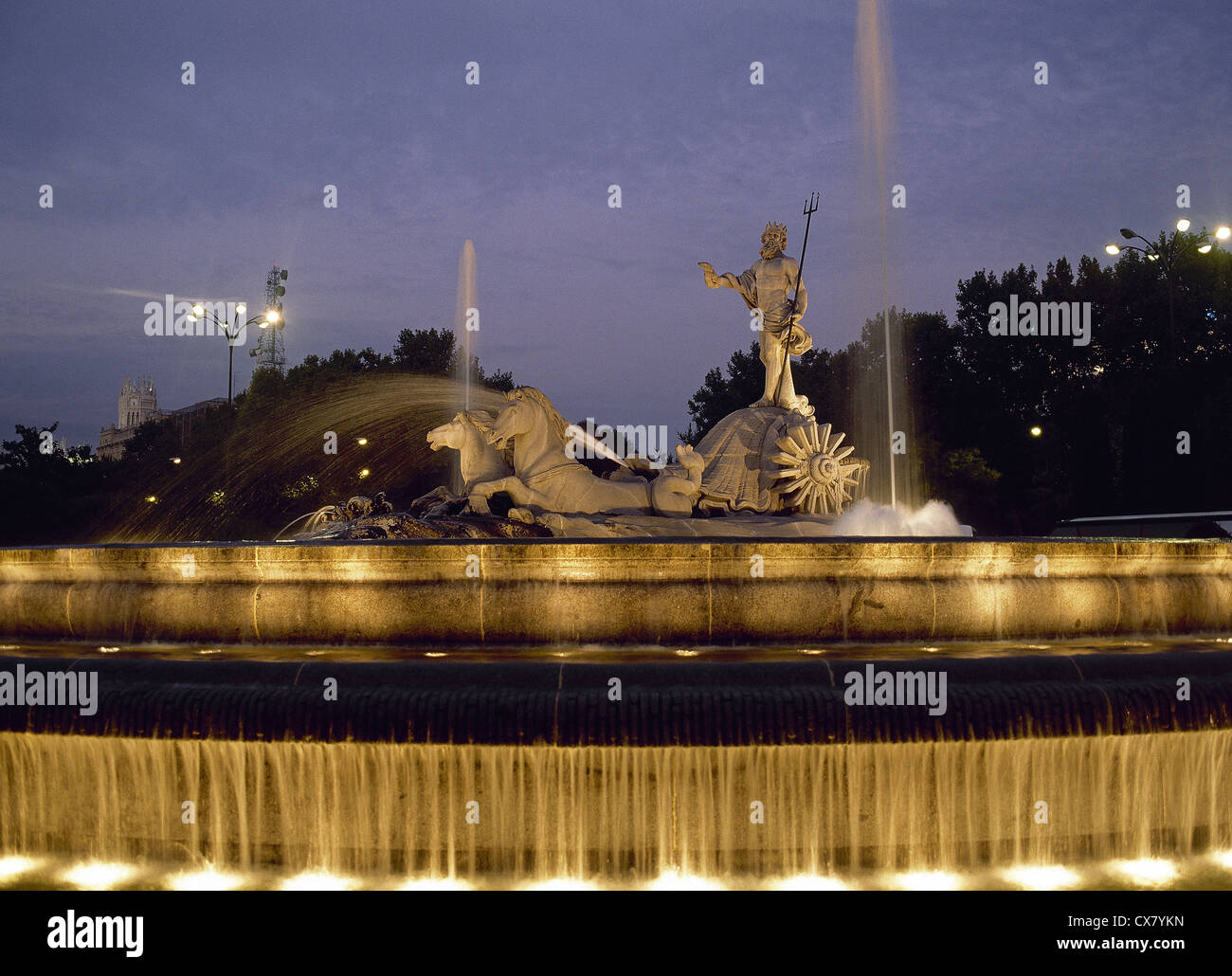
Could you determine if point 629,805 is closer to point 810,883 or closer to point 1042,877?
point 810,883

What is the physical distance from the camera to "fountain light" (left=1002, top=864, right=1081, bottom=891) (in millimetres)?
5188

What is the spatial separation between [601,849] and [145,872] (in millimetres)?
2529

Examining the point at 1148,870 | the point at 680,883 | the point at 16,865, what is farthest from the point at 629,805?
the point at 16,865

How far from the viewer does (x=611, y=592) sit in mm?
7293

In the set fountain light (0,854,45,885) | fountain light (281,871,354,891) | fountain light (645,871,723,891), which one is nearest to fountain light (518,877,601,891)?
fountain light (645,871,723,891)

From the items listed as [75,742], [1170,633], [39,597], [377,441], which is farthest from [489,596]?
[377,441]

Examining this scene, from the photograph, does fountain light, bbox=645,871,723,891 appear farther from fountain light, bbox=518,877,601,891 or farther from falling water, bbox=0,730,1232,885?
fountain light, bbox=518,877,601,891

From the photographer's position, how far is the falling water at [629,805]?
17.1 ft

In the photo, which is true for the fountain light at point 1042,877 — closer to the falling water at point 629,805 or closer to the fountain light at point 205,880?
the falling water at point 629,805

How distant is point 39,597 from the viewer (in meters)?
8.04

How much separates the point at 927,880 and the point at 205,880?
3868mm

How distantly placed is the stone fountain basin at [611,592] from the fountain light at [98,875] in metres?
2.05

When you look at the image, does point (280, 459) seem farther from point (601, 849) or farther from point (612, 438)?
point (601, 849)

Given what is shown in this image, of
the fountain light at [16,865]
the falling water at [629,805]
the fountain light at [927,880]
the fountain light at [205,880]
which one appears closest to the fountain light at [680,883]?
the falling water at [629,805]
